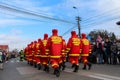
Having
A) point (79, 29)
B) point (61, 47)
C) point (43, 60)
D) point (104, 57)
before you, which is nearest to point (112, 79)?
point (61, 47)

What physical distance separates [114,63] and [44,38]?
5.74 m

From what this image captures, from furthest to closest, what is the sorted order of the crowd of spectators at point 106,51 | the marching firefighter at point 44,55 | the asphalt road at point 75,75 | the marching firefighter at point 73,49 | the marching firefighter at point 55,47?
the crowd of spectators at point 106,51 < the marching firefighter at point 44,55 < the marching firefighter at point 73,49 < the marching firefighter at point 55,47 < the asphalt road at point 75,75

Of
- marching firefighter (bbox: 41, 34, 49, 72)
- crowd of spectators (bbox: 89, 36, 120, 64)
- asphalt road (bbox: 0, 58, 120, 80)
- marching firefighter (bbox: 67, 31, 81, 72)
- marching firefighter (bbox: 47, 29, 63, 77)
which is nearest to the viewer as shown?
asphalt road (bbox: 0, 58, 120, 80)

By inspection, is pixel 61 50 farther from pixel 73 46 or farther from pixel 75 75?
pixel 75 75

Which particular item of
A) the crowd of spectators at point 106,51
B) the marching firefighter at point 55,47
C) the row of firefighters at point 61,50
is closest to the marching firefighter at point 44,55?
the row of firefighters at point 61,50

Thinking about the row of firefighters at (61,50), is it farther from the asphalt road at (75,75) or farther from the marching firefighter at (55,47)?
the asphalt road at (75,75)

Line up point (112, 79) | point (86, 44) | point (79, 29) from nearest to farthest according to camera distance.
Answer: point (112, 79)
point (86, 44)
point (79, 29)

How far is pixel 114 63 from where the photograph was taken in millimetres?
24250

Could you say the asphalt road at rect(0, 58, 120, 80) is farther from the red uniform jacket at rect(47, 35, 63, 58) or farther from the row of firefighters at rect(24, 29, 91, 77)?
the red uniform jacket at rect(47, 35, 63, 58)

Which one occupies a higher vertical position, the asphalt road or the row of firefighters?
the row of firefighters

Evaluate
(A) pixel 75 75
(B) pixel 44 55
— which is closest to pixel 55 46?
(A) pixel 75 75

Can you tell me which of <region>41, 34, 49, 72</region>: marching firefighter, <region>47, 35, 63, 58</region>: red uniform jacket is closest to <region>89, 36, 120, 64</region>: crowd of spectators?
<region>41, 34, 49, 72</region>: marching firefighter

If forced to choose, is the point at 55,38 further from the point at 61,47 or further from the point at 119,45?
the point at 119,45

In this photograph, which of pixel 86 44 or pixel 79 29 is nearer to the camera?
pixel 86 44
